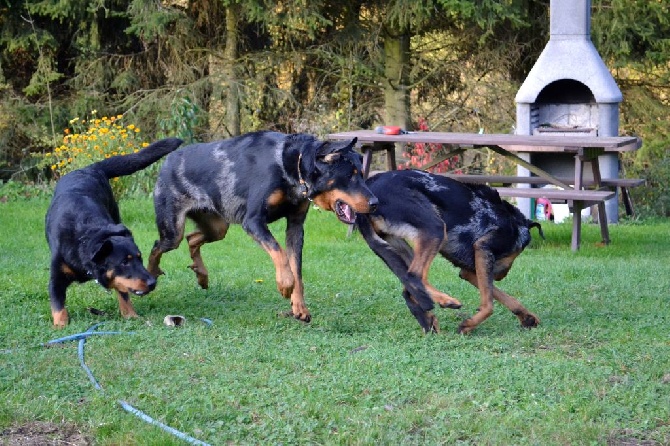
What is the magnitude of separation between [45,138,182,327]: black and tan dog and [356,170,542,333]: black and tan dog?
5.61 feet

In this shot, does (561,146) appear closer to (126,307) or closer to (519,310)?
(519,310)

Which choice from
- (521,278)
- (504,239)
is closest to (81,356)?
(504,239)

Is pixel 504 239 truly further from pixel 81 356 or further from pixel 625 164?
pixel 625 164

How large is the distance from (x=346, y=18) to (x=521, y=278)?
10.2 m

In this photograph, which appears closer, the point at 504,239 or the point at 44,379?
the point at 44,379

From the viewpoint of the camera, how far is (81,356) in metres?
6.18

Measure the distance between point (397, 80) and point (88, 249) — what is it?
12285 mm

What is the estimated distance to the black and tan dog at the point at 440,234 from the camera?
7047 mm

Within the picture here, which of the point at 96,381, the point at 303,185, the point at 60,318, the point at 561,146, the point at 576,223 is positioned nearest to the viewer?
the point at 96,381

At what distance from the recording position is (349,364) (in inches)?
237

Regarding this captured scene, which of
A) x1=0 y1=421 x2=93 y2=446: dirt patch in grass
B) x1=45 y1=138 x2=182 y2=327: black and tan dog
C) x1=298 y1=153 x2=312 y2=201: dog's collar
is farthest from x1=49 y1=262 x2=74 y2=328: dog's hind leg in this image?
x1=0 y1=421 x2=93 y2=446: dirt patch in grass

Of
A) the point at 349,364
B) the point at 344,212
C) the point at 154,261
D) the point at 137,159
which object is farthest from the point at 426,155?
the point at 349,364

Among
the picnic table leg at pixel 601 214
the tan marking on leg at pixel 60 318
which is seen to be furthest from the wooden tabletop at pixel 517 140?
the tan marking on leg at pixel 60 318

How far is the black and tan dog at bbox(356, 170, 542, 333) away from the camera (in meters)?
7.05
